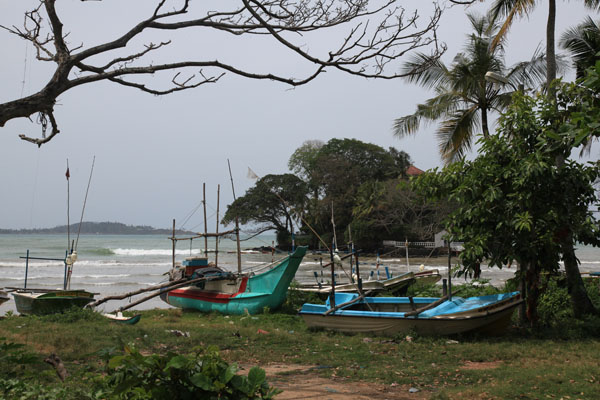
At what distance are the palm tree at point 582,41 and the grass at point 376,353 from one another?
7.18 metres

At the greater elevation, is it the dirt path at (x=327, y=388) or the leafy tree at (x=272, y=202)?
the leafy tree at (x=272, y=202)

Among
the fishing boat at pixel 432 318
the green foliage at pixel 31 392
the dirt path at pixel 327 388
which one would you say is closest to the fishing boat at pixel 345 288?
the fishing boat at pixel 432 318

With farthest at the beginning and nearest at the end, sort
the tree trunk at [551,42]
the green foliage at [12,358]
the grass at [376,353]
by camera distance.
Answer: the tree trunk at [551,42] → the grass at [376,353] → the green foliage at [12,358]

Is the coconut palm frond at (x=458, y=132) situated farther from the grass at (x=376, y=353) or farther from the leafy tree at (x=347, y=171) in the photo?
the leafy tree at (x=347, y=171)

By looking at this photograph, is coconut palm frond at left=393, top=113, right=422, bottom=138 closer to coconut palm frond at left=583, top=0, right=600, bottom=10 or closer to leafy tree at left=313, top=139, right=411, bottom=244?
coconut palm frond at left=583, top=0, right=600, bottom=10

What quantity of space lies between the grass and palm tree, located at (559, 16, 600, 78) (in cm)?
718

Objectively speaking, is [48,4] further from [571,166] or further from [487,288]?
[487,288]

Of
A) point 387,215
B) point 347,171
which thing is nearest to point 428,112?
point 387,215

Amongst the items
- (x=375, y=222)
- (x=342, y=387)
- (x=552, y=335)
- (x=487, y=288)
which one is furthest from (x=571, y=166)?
(x=375, y=222)

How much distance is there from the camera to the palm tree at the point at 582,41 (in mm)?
12547

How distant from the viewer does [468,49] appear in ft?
50.1

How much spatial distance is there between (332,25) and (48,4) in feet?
10.5

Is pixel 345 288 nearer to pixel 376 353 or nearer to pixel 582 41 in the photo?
pixel 376 353

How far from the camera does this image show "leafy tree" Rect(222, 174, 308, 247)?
55.0 m
